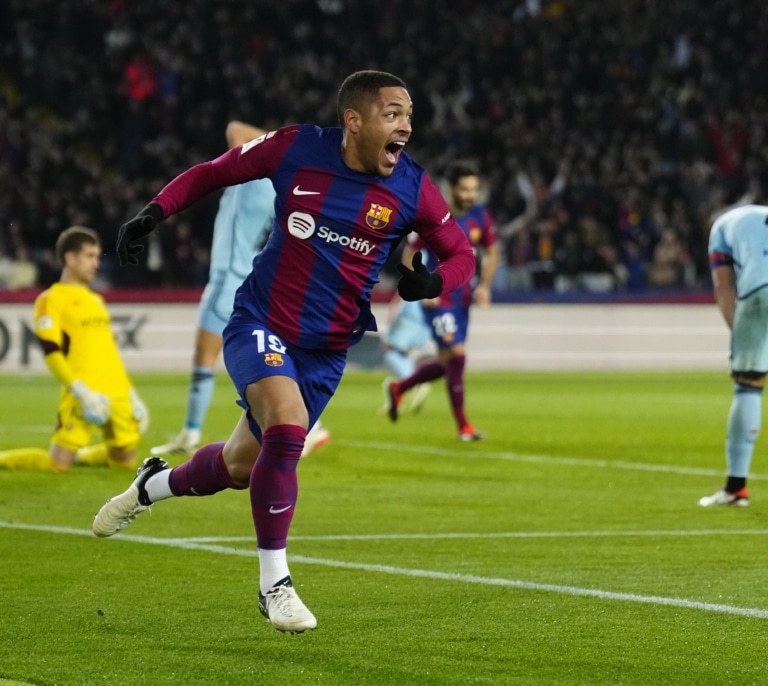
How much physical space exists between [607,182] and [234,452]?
2088 cm

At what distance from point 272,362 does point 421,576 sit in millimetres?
1253

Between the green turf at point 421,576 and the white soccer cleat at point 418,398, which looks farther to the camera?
the white soccer cleat at point 418,398

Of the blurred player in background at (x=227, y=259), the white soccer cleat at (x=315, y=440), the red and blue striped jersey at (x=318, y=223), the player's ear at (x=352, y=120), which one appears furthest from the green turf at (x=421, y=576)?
the player's ear at (x=352, y=120)

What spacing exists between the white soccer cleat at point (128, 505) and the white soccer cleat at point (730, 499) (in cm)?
367

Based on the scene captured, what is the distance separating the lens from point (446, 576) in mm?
6188

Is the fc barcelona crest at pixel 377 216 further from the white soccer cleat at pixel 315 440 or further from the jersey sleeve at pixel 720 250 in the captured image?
the white soccer cleat at pixel 315 440

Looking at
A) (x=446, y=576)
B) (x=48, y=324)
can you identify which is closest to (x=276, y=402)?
(x=446, y=576)

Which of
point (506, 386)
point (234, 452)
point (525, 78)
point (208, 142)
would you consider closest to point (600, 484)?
point (234, 452)

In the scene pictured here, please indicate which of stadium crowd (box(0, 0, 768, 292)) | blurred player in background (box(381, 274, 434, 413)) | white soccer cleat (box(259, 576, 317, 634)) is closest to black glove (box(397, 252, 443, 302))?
white soccer cleat (box(259, 576, 317, 634))

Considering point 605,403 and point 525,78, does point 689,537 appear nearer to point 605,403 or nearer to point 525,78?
point 605,403

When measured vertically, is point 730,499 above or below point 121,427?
below

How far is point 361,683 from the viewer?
171 inches

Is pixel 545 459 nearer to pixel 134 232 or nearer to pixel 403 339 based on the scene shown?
pixel 403 339

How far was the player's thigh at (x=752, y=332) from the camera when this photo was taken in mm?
8344
